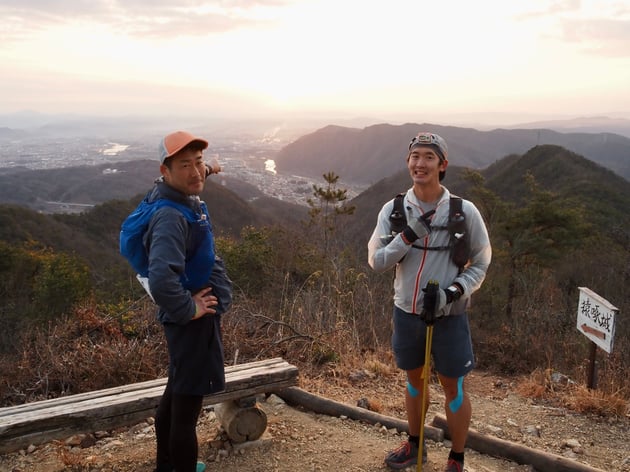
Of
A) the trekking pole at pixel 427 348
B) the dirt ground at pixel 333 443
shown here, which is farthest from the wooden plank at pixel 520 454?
the trekking pole at pixel 427 348

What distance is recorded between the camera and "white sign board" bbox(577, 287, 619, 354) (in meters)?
3.63

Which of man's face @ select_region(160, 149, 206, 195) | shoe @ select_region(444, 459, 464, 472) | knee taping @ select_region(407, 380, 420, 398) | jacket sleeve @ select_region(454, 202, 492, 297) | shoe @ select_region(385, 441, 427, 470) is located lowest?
shoe @ select_region(385, 441, 427, 470)

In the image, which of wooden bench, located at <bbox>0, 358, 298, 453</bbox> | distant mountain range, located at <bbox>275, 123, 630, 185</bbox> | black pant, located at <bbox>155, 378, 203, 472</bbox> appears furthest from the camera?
distant mountain range, located at <bbox>275, 123, 630, 185</bbox>

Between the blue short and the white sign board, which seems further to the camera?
the white sign board

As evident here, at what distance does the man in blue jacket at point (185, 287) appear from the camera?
1.83 metres

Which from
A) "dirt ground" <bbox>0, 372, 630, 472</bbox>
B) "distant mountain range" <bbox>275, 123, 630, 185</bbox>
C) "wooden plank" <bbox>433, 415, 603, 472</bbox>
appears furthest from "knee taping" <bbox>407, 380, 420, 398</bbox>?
"distant mountain range" <bbox>275, 123, 630, 185</bbox>

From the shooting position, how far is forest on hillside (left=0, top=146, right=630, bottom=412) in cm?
428

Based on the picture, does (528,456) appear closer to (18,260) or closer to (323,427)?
(323,427)

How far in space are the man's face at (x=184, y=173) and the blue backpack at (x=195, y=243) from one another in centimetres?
8

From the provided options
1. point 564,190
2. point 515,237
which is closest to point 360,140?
point 564,190

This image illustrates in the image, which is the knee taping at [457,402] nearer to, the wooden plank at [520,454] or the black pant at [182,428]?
the wooden plank at [520,454]

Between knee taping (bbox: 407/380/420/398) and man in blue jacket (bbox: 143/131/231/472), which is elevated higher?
man in blue jacket (bbox: 143/131/231/472)

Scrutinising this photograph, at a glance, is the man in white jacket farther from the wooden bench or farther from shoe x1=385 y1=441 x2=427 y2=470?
the wooden bench

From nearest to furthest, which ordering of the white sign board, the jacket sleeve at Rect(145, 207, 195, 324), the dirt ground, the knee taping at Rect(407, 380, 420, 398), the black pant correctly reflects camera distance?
the jacket sleeve at Rect(145, 207, 195, 324), the black pant, the knee taping at Rect(407, 380, 420, 398), the dirt ground, the white sign board
